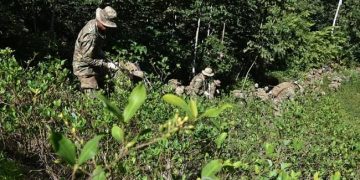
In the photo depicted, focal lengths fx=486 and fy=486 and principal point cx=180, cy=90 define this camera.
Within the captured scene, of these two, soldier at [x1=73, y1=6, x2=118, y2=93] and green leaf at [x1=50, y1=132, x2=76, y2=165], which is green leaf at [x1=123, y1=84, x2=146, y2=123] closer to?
green leaf at [x1=50, y1=132, x2=76, y2=165]

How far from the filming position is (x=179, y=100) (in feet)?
3.87

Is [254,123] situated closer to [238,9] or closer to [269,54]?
[238,9]

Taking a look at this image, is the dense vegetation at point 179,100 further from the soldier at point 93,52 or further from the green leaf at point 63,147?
the soldier at point 93,52

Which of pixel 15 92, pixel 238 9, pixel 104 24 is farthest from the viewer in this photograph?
pixel 238 9

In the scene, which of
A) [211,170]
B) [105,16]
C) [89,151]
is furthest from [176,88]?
[89,151]

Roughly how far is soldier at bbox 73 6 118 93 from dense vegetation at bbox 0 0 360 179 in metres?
0.22

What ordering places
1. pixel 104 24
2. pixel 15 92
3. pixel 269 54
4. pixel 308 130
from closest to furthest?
pixel 15 92
pixel 308 130
pixel 104 24
pixel 269 54

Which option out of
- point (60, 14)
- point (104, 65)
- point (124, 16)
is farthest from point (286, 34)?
point (104, 65)

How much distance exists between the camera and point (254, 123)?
18.4 ft

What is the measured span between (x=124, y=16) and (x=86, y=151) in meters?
12.9

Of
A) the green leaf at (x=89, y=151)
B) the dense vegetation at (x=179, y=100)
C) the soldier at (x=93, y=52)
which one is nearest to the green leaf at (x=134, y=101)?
the dense vegetation at (x=179, y=100)

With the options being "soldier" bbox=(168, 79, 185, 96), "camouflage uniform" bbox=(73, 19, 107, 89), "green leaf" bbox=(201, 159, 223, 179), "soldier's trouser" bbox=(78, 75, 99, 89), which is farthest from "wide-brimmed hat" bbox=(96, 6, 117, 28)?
"green leaf" bbox=(201, 159, 223, 179)

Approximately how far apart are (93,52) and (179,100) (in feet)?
18.3

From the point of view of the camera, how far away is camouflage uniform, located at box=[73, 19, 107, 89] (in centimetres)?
641
